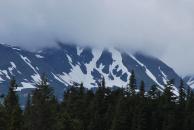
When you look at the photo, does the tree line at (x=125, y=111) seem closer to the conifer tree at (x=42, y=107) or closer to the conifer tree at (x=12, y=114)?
the conifer tree at (x=12, y=114)

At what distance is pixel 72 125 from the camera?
94.8 metres

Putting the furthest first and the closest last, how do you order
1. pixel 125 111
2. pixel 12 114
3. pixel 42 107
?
pixel 125 111, pixel 12 114, pixel 42 107

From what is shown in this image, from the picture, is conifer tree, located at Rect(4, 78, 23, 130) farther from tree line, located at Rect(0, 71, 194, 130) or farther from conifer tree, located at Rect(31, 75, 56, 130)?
conifer tree, located at Rect(31, 75, 56, 130)

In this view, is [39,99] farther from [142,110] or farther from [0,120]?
[142,110]

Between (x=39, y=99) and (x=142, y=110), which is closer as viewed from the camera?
(x=39, y=99)

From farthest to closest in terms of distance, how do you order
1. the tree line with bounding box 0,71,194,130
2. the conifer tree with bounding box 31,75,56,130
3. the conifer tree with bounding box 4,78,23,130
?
the tree line with bounding box 0,71,194,130
the conifer tree with bounding box 4,78,23,130
the conifer tree with bounding box 31,75,56,130

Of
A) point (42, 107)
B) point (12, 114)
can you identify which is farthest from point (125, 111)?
point (42, 107)

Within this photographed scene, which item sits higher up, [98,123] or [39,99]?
[98,123]

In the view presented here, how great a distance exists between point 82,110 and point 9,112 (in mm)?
35171

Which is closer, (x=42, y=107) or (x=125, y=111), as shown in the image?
(x=42, y=107)

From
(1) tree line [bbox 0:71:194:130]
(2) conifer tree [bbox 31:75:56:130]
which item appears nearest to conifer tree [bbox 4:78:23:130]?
(1) tree line [bbox 0:71:194:130]

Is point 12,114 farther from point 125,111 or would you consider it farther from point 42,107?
point 125,111

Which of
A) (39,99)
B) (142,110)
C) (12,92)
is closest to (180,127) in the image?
(142,110)

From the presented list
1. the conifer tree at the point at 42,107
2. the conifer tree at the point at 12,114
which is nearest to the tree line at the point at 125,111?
the conifer tree at the point at 12,114
